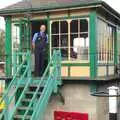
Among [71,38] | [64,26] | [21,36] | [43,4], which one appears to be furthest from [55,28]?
[21,36]

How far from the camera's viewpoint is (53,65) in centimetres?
1403

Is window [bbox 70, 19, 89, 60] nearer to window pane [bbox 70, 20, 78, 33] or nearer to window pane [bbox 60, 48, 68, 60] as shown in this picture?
window pane [bbox 70, 20, 78, 33]

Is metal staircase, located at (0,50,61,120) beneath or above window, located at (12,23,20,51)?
beneath

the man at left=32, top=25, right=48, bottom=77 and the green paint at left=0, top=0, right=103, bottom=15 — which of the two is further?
the man at left=32, top=25, right=48, bottom=77

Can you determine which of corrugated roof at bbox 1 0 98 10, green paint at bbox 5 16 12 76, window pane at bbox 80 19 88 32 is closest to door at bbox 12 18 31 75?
green paint at bbox 5 16 12 76

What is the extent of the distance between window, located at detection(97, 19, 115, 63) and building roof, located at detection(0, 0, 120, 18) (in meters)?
0.72

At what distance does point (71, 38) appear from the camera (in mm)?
14891

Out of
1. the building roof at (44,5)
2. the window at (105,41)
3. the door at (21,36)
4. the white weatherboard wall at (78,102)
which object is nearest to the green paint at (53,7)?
the building roof at (44,5)

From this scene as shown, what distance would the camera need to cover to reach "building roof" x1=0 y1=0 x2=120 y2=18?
1402 cm

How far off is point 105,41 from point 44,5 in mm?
2853

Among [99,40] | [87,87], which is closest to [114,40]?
[99,40]

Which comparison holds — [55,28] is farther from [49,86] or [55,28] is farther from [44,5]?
[49,86]

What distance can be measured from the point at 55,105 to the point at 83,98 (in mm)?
1172

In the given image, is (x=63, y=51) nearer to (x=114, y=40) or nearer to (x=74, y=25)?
(x=74, y=25)
